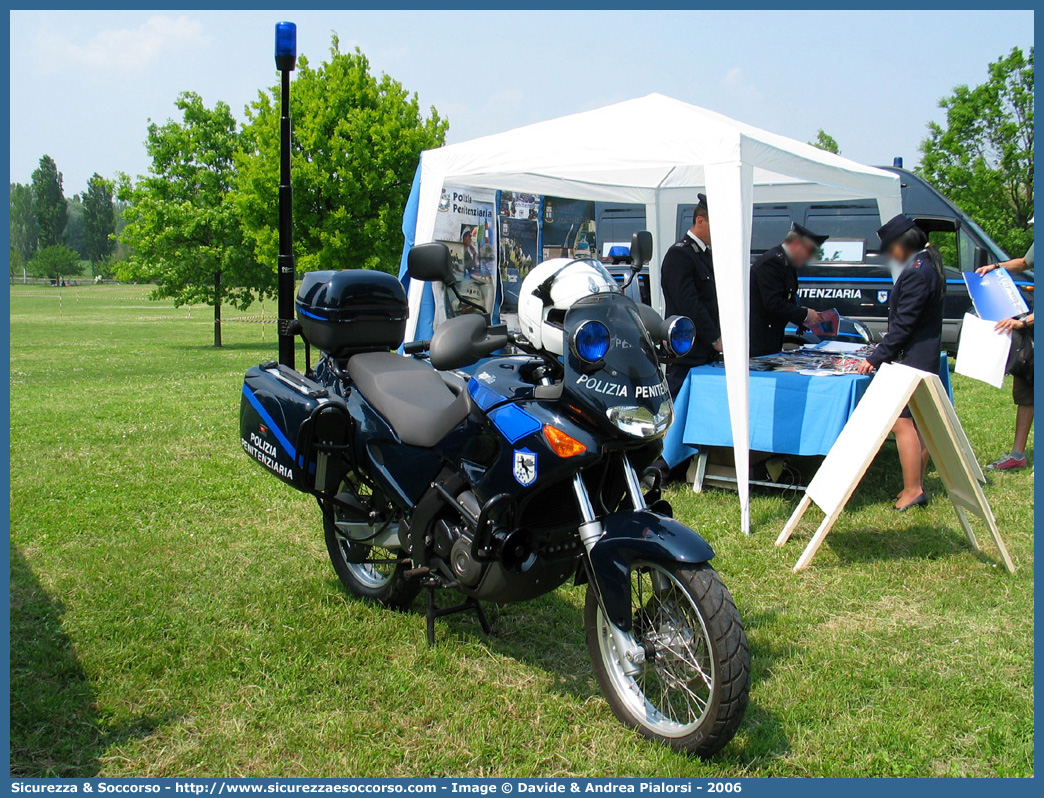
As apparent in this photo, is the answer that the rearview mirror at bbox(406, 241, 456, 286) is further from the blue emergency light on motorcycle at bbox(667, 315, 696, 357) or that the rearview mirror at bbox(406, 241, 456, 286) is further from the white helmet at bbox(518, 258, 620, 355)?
the blue emergency light on motorcycle at bbox(667, 315, 696, 357)

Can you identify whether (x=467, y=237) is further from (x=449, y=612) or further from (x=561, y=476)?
(x=561, y=476)

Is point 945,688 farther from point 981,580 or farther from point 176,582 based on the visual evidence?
point 176,582

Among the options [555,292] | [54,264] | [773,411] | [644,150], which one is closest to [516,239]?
[644,150]

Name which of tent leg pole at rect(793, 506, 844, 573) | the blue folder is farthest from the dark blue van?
tent leg pole at rect(793, 506, 844, 573)

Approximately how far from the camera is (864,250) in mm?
13180

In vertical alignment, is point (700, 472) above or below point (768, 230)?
below

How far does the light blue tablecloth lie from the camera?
5750mm

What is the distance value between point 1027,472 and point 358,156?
18.9 m

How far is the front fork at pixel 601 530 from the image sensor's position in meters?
2.84

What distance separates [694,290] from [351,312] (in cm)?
352

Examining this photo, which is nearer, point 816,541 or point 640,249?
point 640,249

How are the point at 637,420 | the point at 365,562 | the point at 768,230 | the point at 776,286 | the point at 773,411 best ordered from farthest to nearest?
the point at 768,230 < the point at 776,286 < the point at 773,411 < the point at 365,562 < the point at 637,420

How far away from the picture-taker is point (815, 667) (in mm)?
3492
